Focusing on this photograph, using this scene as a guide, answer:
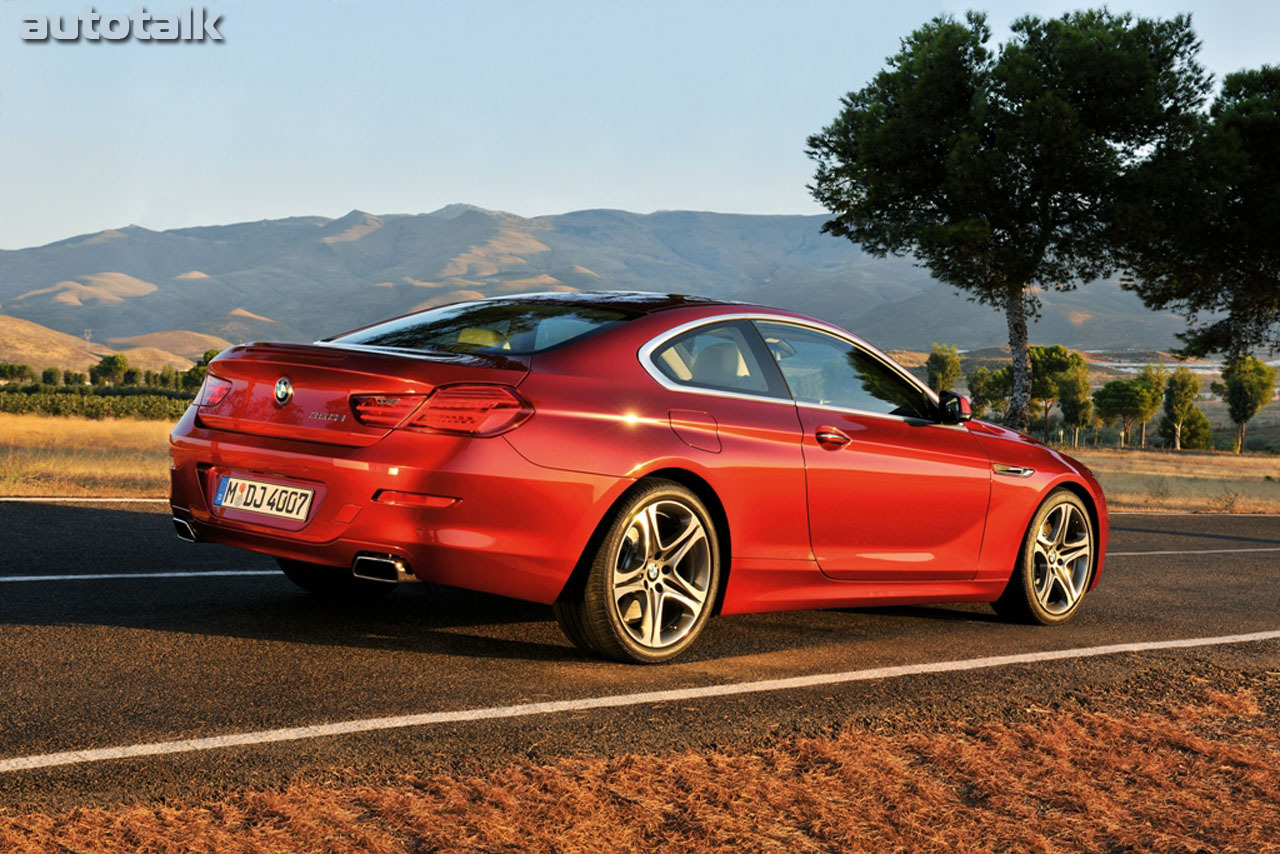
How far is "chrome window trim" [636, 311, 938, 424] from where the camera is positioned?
5.77 m

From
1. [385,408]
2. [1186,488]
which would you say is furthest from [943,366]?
[385,408]

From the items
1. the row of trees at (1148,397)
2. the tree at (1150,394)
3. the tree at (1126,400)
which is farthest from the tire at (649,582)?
the tree at (1126,400)

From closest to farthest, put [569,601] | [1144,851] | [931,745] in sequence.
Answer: [1144,851]
[931,745]
[569,601]

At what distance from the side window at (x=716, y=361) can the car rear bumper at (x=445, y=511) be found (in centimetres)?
70

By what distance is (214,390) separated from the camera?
5793mm

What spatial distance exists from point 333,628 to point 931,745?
291cm

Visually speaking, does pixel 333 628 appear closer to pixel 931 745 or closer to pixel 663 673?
pixel 663 673

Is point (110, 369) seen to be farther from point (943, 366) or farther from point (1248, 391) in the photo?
point (1248, 391)

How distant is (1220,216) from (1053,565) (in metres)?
24.0

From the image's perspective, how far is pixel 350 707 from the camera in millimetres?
4738

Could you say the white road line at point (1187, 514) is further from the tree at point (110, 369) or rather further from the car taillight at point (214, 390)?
the tree at point (110, 369)

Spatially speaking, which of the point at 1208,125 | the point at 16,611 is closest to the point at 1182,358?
the point at 1208,125

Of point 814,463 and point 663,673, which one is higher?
point 814,463

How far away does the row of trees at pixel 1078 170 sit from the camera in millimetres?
28391
